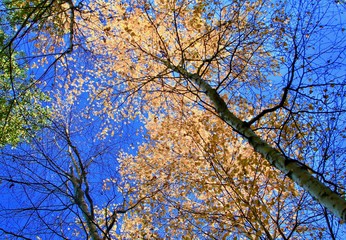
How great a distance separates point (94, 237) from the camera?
177 inches

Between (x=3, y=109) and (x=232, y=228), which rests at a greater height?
(x=3, y=109)

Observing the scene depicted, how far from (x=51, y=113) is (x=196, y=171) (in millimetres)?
3513

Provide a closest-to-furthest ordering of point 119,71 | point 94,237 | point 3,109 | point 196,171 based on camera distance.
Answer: point 94,237, point 3,109, point 196,171, point 119,71

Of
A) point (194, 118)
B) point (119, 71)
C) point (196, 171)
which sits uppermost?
point (119, 71)

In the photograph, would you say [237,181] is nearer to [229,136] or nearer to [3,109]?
[229,136]

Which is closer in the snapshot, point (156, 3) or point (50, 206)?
point (50, 206)

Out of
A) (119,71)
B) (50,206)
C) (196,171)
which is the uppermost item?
(119,71)

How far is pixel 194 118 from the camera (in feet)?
24.4

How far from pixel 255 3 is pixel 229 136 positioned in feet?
9.81

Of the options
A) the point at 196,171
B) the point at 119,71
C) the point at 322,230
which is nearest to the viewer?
the point at 322,230

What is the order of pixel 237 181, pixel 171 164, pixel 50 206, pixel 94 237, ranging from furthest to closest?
pixel 171 164
pixel 237 181
pixel 94 237
pixel 50 206

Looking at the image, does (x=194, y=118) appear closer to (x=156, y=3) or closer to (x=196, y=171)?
(x=196, y=171)

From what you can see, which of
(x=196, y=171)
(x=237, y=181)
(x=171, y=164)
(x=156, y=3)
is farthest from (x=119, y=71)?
(x=237, y=181)

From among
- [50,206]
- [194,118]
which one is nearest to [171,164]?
[194,118]
